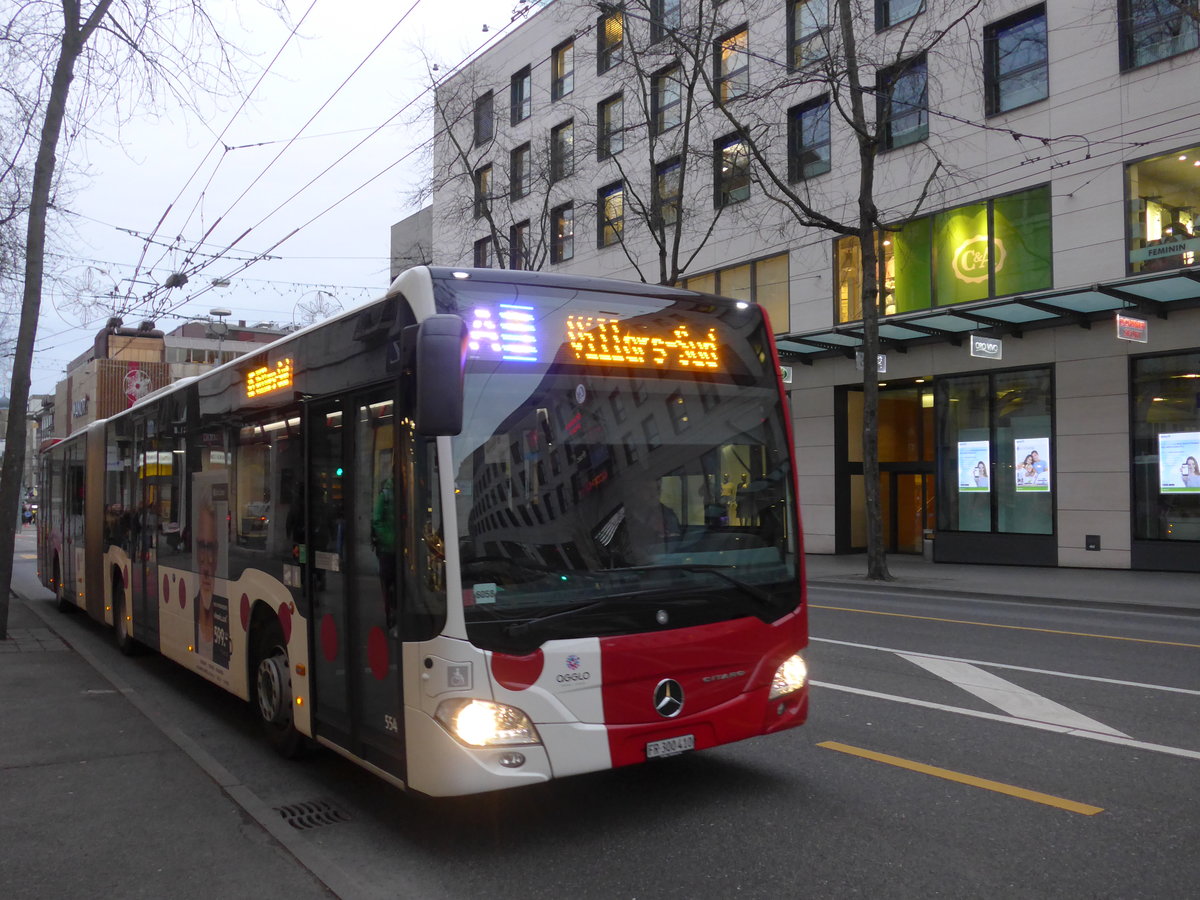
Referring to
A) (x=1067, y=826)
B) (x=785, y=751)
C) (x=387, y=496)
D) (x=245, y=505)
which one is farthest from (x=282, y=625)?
(x=1067, y=826)

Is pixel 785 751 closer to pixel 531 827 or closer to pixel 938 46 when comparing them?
pixel 531 827

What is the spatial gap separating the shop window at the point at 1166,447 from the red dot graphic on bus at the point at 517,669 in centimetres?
1834

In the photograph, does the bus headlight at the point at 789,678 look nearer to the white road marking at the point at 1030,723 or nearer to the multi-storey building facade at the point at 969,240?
the white road marking at the point at 1030,723

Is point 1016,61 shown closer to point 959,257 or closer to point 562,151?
point 959,257

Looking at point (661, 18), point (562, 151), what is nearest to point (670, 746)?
point (661, 18)

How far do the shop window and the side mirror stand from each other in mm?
18734

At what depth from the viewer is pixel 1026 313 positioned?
21297 mm

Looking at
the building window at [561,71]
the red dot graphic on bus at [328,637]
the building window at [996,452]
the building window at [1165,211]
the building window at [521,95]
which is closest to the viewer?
the red dot graphic on bus at [328,637]

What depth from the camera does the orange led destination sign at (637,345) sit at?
530 cm

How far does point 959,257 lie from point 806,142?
5551 millimetres

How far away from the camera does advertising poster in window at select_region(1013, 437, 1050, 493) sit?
2194 cm

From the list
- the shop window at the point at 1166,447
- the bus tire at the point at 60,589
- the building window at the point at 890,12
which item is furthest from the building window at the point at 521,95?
the bus tire at the point at 60,589

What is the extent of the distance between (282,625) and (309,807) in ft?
4.33

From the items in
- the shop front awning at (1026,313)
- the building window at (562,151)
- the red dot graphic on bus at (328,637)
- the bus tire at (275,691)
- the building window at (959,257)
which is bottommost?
the bus tire at (275,691)
